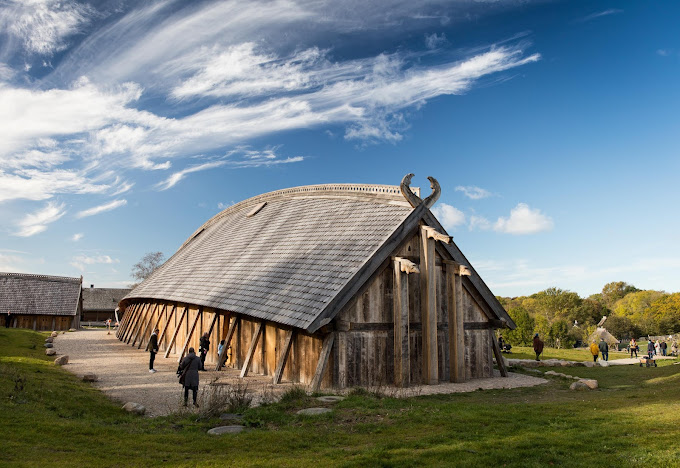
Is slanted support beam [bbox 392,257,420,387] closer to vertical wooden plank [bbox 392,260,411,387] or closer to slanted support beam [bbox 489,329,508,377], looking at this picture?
vertical wooden plank [bbox 392,260,411,387]

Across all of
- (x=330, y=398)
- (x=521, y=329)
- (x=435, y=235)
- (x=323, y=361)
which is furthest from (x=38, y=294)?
(x=330, y=398)

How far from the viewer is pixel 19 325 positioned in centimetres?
5081

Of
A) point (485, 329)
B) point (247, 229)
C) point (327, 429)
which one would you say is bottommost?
point (327, 429)

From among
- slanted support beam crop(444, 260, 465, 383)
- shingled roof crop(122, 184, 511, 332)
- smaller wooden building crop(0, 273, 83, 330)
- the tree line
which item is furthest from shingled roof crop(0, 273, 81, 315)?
slanted support beam crop(444, 260, 465, 383)

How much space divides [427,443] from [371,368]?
6.87m

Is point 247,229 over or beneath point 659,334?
over

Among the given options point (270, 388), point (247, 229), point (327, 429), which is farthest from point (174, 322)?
point (327, 429)

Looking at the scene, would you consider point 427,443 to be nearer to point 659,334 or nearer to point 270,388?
point 270,388

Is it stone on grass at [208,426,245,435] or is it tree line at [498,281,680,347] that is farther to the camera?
tree line at [498,281,680,347]

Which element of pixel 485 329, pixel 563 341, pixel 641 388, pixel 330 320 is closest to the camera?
pixel 330 320

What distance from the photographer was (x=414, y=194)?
55.6 ft

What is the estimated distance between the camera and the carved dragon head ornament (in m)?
16.7

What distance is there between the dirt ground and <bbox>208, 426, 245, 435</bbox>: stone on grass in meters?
1.89

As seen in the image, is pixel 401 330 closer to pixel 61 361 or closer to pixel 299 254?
pixel 299 254
